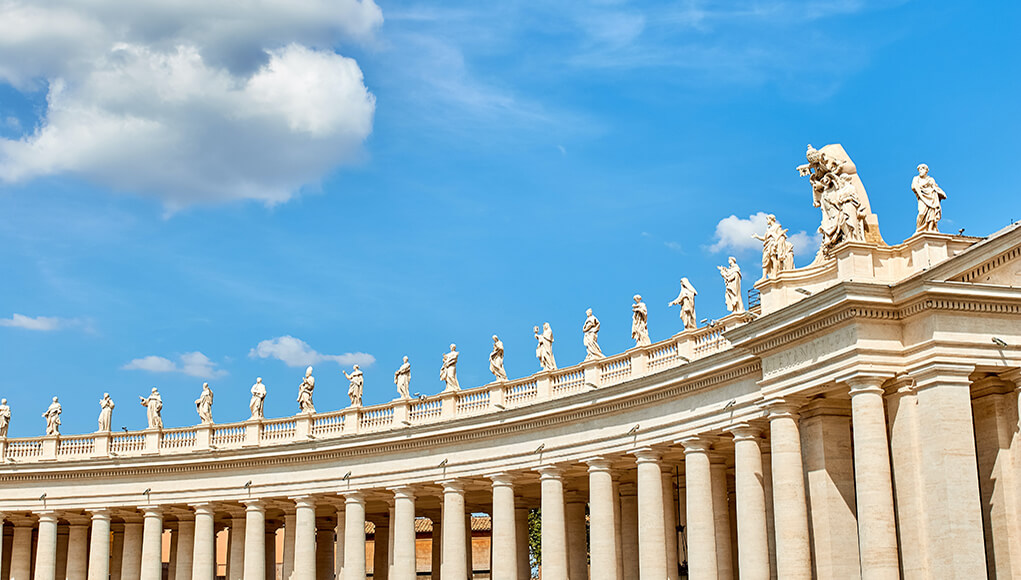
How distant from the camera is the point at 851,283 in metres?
50.8

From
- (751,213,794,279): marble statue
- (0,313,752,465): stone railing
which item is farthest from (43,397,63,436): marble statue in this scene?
(751,213,794,279): marble statue

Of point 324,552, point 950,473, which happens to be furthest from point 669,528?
point 324,552

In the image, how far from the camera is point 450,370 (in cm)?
8412

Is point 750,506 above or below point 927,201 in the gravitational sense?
below

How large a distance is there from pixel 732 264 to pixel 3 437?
6204 cm

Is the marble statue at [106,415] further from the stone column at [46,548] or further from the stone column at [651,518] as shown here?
the stone column at [651,518]

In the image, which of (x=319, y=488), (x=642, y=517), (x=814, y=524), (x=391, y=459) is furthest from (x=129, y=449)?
(x=814, y=524)

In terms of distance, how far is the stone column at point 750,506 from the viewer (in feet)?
191

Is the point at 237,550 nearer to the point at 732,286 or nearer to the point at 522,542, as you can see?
the point at 522,542

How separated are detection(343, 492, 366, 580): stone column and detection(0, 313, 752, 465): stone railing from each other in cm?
457

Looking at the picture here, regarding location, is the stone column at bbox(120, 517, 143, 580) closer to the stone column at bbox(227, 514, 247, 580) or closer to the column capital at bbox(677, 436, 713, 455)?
the stone column at bbox(227, 514, 247, 580)

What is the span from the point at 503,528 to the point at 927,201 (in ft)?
113

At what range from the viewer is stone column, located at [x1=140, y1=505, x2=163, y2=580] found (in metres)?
92.3

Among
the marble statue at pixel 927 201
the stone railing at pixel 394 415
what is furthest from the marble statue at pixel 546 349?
the marble statue at pixel 927 201
